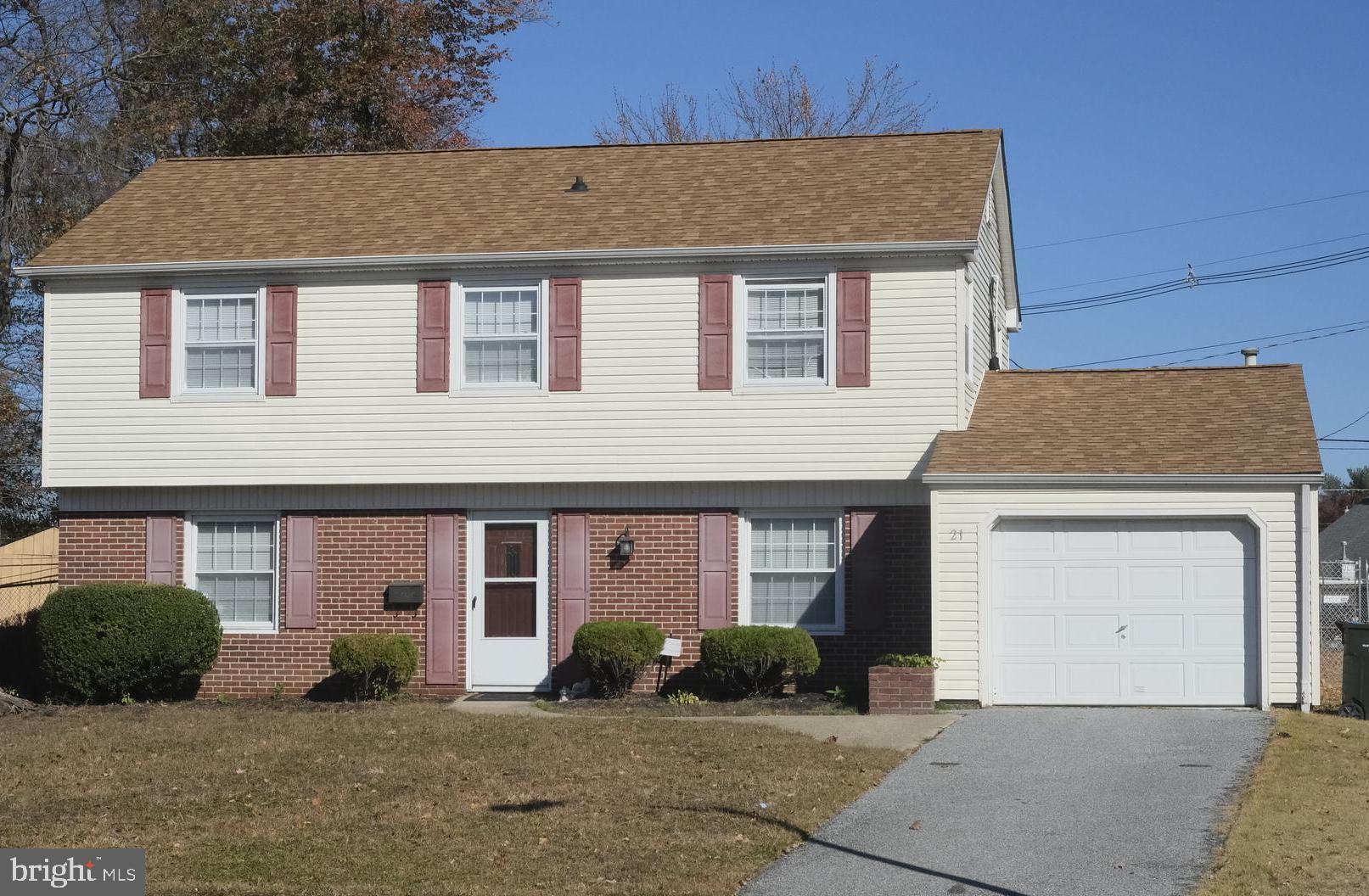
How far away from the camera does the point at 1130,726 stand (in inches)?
610

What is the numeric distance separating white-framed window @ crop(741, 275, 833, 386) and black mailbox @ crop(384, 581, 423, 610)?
454 cm

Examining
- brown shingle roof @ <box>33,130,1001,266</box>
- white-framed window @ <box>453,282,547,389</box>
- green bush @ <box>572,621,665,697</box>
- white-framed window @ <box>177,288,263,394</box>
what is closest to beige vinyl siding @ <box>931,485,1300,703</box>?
brown shingle roof @ <box>33,130,1001,266</box>

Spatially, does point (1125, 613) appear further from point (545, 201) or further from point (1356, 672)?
point (545, 201)

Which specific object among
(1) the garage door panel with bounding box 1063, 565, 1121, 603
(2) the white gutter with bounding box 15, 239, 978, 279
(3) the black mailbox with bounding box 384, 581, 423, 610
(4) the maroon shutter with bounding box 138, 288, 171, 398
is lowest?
(3) the black mailbox with bounding box 384, 581, 423, 610

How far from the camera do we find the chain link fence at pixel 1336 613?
846 inches

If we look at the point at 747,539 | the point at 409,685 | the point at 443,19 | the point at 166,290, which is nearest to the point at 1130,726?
the point at 747,539

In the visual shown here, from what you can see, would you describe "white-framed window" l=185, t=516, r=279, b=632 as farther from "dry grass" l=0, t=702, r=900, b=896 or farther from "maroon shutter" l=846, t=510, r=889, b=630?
"maroon shutter" l=846, t=510, r=889, b=630

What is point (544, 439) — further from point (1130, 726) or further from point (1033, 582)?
point (1130, 726)

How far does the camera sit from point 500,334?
62.6ft

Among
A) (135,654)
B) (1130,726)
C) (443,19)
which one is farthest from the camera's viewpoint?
(443,19)

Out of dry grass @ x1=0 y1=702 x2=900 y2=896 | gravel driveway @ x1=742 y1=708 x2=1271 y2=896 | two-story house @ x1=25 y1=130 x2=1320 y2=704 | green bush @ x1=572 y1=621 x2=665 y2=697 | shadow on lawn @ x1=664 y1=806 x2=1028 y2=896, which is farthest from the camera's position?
green bush @ x1=572 y1=621 x2=665 y2=697

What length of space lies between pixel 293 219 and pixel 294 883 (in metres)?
12.5

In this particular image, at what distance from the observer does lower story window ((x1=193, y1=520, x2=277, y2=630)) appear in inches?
775

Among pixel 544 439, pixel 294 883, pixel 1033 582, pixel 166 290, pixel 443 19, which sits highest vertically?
pixel 443 19
